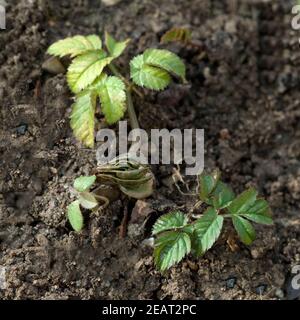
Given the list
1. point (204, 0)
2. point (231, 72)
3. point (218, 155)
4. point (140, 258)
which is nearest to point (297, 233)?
point (218, 155)

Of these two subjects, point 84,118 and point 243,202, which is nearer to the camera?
point 243,202

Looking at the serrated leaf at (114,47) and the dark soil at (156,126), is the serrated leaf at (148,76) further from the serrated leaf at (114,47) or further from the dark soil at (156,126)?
the dark soil at (156,126)

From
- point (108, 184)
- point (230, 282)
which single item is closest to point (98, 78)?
point (108, 184)

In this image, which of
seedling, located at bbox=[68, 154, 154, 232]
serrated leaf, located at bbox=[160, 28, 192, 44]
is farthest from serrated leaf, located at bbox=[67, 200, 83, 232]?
serrated leaf, located at bbox=[160, 28, 192, 44]

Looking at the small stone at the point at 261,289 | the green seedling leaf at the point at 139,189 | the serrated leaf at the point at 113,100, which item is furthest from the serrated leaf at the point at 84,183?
the small stone at the point at 261,289

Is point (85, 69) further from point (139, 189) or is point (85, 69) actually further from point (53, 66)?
point (139, 189)
